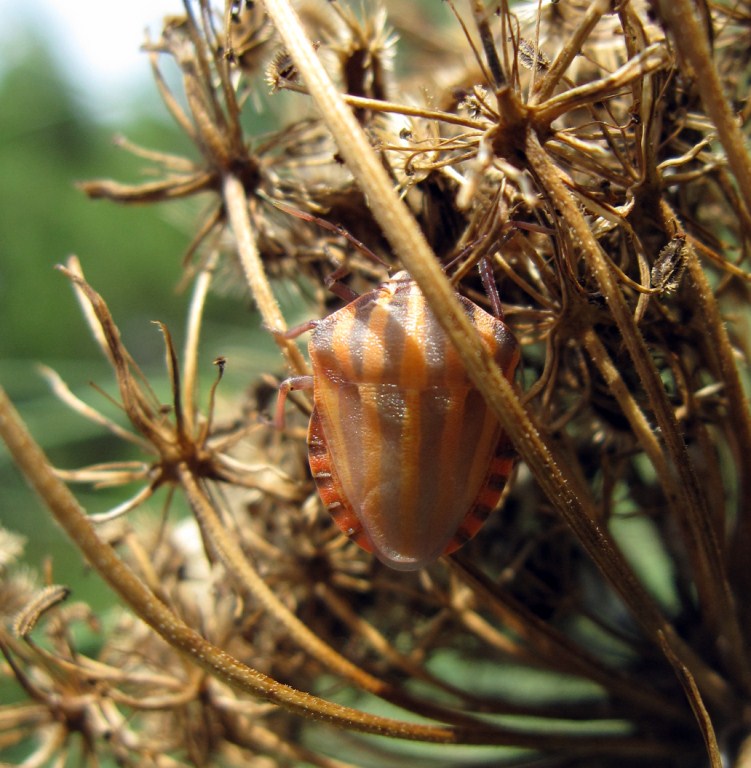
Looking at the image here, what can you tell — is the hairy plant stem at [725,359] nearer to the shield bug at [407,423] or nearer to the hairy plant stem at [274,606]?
the shield bug at [407,423]

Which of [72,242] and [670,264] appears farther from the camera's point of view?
[72,242]

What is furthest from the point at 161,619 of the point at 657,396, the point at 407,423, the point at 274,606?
the point at 657,396

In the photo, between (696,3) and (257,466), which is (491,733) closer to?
(257,466)

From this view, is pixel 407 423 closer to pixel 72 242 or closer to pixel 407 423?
pixel 407 423

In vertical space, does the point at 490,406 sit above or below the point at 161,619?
above

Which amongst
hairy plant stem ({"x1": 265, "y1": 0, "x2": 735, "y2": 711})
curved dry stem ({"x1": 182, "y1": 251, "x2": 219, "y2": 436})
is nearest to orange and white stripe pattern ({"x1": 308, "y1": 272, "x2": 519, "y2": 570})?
hairy plant stem ({"x1": 265, "y1": 0, "x2": 735, "y2": 711})

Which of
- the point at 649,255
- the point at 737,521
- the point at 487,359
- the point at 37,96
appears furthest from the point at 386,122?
the point at 37,96

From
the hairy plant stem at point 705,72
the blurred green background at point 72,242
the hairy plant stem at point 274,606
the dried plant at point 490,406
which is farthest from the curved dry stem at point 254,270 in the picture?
the blurred green background at point 72,242
